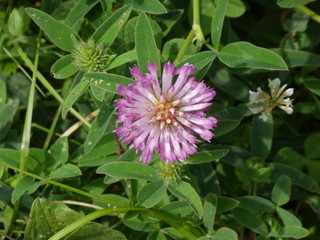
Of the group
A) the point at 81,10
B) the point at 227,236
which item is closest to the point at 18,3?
the point at 81,10

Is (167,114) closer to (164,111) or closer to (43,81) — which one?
(164,111)

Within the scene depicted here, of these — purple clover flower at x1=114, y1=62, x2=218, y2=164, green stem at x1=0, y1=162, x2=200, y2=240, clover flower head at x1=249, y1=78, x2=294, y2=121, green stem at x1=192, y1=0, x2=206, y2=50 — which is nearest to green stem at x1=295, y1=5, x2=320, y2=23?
clover flower head at x1=249, y1=78, x2=294, y2=121

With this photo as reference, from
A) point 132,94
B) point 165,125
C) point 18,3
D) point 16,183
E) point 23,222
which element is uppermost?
point 18,3

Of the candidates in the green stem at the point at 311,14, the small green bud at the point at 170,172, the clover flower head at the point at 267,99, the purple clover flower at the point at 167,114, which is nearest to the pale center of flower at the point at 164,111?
the purple clover flower at the point at 167,114

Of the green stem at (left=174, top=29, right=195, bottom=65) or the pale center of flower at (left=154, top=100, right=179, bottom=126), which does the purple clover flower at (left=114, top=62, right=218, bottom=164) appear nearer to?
the pale center of flower at (left=154, top=100, right=179, bottom=126)

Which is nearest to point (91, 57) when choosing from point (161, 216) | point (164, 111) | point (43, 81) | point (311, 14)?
point (164, 111)

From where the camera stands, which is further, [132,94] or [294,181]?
[294,181]

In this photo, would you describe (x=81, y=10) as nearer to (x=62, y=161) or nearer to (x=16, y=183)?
(x=62, y=161)
